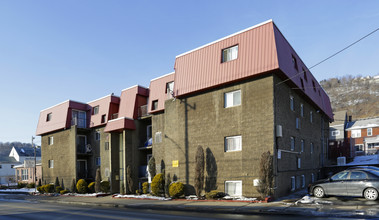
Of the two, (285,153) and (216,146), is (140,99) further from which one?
(285,153)

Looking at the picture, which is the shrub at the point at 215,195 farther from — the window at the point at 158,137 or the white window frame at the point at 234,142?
the window at the point at 158,137

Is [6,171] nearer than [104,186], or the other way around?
[104,186]

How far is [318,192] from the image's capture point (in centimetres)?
1548

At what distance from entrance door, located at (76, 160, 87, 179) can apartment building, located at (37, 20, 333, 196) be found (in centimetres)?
736

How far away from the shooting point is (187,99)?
69.5 feet

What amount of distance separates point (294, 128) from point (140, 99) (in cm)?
1455

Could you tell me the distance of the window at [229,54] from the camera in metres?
18.8

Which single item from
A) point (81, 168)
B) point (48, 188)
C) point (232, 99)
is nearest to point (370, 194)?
point (232, 99)

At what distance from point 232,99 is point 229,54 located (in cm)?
294

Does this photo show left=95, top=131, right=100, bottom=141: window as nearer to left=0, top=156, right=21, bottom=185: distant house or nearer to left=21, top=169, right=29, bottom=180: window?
left=21, top=169, right=29, bottom=180: window

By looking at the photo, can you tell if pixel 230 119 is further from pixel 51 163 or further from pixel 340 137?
pixel 340 137


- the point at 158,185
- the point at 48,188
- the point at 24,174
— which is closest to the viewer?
the point at 158,185

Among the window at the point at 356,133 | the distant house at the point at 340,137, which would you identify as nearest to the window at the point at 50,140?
the distant house at the point at 340,137

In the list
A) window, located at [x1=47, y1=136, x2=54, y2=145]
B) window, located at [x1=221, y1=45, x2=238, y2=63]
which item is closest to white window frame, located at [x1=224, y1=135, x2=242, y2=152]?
window, located at [x1=221, y1=45, x2=238, y2=63]
